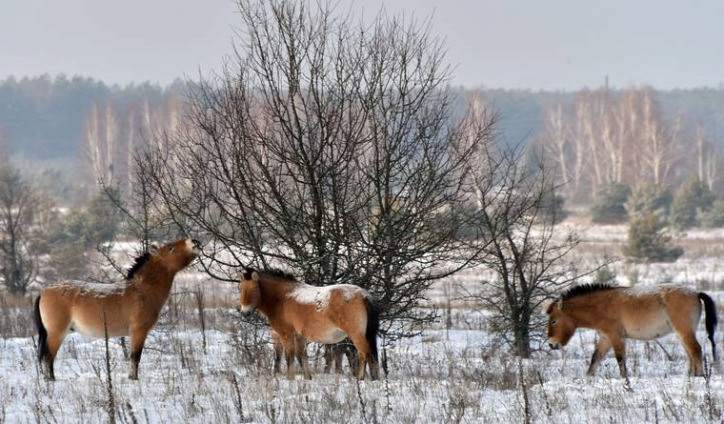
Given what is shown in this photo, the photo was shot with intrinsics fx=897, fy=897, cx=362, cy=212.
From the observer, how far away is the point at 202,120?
12117 mm

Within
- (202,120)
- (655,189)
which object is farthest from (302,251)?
(655,189)

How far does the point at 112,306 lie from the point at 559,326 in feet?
18.9

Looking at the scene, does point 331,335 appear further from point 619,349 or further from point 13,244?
point 13,244

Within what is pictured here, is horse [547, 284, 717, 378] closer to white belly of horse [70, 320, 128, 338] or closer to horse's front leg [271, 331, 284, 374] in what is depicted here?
horse's front leg [271, 331, 284, 374]

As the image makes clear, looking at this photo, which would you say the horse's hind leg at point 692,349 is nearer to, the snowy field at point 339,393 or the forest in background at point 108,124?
the snowy field at point 339,393

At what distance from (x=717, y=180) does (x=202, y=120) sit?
328ft

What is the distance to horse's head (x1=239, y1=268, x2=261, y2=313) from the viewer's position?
33.8 feet

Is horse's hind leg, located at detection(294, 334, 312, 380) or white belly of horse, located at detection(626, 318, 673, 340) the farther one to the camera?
white belly of horse, located at detection(626, 318, 673, 340)

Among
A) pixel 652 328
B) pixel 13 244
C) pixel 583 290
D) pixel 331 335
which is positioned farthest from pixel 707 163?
pixel 331 335

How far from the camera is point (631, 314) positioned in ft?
37.7

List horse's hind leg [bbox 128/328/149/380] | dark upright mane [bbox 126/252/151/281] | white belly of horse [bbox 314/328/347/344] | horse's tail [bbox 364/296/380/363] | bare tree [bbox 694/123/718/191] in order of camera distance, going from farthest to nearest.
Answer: bare tree [bbox 694/123/718/191] → dark upright mane [bbox 126/252/151/281] → horse's hind leg [bbox 128/328/149/380] → white belly of horse [bbox 314/328/347/344] → horse's tail [bbox 364/296/380/363]

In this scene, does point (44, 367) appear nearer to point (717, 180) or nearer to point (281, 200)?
point (281, 200)

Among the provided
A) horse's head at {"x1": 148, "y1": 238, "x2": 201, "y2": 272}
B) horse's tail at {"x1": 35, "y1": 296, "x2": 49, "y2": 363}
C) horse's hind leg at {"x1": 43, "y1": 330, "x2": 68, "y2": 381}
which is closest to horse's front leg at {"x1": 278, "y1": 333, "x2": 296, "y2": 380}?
horse's head at {"x1": 148, "y1": 238, "x2": 201, "y2": 272}

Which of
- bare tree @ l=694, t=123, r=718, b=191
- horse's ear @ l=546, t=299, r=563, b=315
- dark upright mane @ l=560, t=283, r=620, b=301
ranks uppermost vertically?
bare tree @ l=694, t=123, r=718, b=191
